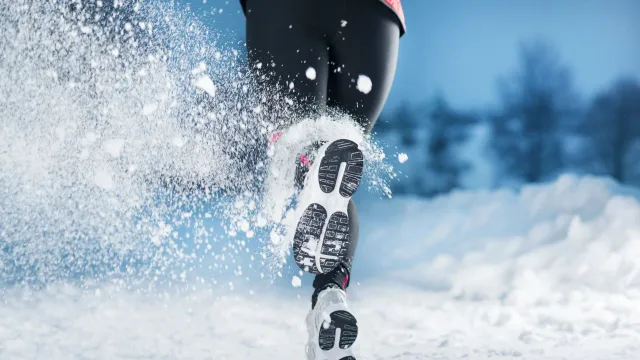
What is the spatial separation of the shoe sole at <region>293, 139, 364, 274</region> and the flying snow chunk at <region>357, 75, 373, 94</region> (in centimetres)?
28

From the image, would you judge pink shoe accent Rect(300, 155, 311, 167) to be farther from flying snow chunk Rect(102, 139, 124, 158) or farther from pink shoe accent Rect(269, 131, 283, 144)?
flying snow chunk Rect(102, 139, 124, 158)

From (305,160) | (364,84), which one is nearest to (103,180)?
(305,160)

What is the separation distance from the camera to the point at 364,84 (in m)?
1.49

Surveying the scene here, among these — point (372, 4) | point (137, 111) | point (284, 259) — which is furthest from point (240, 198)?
point (372, 4)

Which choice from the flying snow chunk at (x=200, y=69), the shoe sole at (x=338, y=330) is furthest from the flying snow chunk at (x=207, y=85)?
the shoe sole at (x=338, y=330)

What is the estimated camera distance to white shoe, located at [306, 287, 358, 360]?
1363 millimetres

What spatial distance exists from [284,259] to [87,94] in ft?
2.95

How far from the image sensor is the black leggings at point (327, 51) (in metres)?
1.41

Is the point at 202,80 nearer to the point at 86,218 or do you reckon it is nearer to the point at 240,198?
the point at 240,198

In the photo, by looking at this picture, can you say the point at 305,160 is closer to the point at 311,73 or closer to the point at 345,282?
the point at 311,73

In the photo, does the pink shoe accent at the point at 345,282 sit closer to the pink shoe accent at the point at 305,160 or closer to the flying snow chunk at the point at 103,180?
the pink shoe accent at the point at 305,160

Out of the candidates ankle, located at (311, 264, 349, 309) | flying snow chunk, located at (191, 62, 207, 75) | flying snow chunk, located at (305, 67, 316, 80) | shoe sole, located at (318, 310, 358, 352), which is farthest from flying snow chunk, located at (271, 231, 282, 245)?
flying snow chunk, located at (191, 62, 207, 75)

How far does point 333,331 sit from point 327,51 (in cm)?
67

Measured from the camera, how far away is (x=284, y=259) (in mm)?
1510
